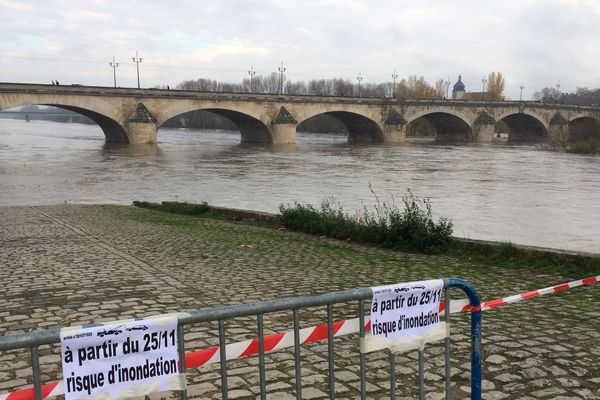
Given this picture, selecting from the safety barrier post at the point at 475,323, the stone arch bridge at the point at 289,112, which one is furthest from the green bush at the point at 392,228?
the stone arch bridge at the point at 289,112

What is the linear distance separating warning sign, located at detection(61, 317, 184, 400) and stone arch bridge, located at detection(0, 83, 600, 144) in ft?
147

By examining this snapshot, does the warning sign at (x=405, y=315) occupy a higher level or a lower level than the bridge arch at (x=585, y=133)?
higher

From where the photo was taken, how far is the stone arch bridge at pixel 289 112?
45.0 metres

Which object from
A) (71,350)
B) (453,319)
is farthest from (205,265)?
(71,350)

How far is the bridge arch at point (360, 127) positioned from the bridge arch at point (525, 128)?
1819 centimetres

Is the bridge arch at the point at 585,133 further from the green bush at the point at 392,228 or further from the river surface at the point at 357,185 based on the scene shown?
the green bush at the point at 392,228

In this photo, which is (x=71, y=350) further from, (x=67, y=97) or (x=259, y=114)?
(x=259, y=114)

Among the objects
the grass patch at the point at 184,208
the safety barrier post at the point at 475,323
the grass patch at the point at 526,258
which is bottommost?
the grass patch at the point at 184,208

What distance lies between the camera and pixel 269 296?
237 inches

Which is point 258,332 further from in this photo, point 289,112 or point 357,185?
point 289,112

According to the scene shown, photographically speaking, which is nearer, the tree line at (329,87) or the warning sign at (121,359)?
the warning sign at (121,359)

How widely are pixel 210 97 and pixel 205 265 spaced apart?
4455cm

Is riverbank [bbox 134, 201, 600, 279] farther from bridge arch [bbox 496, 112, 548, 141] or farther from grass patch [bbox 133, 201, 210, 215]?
Result: bridge arch [bbox 496, 112, 548, 141]

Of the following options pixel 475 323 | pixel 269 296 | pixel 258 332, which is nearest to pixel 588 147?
pixel 269 296
